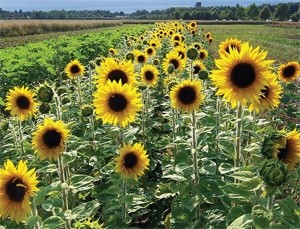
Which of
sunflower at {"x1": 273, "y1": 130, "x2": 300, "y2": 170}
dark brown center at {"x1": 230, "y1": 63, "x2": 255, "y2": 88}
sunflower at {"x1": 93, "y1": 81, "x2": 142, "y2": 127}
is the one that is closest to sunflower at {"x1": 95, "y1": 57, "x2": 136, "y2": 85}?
sunflower at {"x1": 93, "y1": 81, "x2": 142, "y2": 127}

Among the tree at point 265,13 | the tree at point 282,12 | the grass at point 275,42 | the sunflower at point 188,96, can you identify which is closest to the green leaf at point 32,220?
the sunflower at point 188,96

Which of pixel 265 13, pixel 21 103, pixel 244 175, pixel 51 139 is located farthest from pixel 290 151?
pixel 265 13

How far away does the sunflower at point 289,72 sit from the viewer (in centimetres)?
536

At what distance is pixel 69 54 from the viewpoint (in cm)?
1338

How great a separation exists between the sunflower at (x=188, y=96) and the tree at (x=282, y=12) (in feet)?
319

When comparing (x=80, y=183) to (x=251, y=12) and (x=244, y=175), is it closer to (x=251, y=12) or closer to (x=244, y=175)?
(x=244, y=175)

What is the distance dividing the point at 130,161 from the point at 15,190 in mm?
951

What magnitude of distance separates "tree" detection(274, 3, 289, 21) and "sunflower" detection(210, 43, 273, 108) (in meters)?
98.1

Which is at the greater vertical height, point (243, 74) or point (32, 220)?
point (243, 74)

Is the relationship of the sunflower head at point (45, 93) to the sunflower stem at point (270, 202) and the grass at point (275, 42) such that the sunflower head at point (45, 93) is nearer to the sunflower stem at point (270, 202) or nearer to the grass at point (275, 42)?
the sunflower stem at point (270, 202)

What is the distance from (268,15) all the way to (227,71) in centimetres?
10163

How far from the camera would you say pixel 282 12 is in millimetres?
94438

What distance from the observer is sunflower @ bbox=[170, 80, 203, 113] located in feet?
11.6

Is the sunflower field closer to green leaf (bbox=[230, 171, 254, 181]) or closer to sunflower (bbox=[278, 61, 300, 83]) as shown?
green leaf (bbox=[230, 171, 254, 181])
